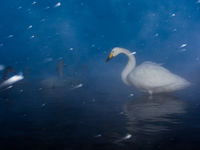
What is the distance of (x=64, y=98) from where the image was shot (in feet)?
25.2

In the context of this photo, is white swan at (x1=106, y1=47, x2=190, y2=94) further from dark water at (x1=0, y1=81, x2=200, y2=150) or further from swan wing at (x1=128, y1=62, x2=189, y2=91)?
dark water at (x1=0, y1=81, x2=200, y2=150)

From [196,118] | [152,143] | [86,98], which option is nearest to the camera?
[152,143]

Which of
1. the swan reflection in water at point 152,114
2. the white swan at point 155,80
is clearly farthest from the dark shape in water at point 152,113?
the white swan at point 155,80

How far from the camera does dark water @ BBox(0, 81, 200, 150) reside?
3648 millimetres

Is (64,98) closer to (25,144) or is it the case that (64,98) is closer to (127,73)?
(127,73)

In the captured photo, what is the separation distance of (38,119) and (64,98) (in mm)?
2552

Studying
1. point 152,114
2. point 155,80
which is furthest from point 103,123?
point 155,80

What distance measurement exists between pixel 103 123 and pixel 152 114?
1.15 metres

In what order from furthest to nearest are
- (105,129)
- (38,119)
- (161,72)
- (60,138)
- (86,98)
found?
(86,98) < (161,72) < (38,119) < (105,129) < (60,138)

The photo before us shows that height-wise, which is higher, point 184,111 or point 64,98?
point 64,98

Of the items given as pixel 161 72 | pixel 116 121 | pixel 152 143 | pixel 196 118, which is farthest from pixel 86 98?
pixel 152 143

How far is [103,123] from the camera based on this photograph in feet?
15.4

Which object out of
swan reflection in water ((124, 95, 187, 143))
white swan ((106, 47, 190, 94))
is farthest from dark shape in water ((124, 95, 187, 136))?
white swan ((106, 47, 190, 94))

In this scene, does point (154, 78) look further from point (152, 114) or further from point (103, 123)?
point (103, 123)
